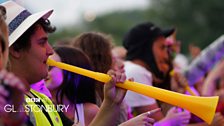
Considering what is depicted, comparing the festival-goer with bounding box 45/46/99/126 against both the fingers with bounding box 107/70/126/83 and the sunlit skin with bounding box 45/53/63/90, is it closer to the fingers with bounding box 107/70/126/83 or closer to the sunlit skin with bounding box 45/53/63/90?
the sunlit skin with bounding box 45/53/63/90

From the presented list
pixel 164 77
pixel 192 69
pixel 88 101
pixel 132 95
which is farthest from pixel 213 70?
pixel 88 101

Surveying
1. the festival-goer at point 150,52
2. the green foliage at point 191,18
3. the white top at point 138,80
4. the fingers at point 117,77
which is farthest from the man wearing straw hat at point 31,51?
the green foliage at point 191,18

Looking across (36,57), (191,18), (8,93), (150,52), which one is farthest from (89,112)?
(191,18)

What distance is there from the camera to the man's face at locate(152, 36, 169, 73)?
5867mm

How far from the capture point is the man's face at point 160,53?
5867mm

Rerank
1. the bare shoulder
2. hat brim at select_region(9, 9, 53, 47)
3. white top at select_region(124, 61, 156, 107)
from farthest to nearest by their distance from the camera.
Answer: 1. white top at select_region(124, 61, 156, 107)
2. the bare shoulder
3. hat brim at select_region(9, 9, 53, 47)

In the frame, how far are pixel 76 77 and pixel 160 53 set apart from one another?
68.1 inches

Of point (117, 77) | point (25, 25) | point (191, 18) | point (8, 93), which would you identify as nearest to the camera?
point (8, 93)

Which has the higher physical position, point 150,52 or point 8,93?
point 8,93

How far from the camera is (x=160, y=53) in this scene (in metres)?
5.89

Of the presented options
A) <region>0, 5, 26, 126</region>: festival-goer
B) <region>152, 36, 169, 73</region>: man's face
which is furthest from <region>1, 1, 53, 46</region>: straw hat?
<region>152, 36, 169, 73</region>: man's face

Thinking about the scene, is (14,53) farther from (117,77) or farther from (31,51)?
(117,77)

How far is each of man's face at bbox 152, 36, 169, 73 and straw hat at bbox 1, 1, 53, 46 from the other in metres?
2.58

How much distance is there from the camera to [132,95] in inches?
212
